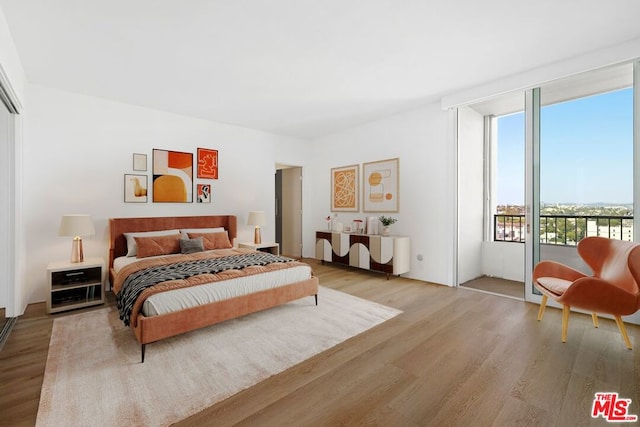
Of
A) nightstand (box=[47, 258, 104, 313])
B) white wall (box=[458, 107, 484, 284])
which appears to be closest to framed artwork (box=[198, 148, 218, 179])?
nightstand (box=[47, 258, 104, 313])

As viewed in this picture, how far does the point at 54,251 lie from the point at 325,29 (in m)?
4.16

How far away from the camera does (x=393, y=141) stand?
4.95m

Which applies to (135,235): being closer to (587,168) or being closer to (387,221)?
(387,221)

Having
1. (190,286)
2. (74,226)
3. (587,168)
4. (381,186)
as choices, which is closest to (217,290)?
(190,286)

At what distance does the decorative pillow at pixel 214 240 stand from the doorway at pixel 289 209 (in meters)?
2.27

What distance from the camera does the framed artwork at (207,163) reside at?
191 inches

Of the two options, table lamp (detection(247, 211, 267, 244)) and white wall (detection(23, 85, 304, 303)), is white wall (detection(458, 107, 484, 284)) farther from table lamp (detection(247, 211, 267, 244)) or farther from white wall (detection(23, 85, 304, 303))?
white wall (detection(23, 85, 304, 303))

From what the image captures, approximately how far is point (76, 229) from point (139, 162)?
1309 millimetres

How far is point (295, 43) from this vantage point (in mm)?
2703

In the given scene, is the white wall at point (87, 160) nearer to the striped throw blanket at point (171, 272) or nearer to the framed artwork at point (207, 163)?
the framed artwork at point (207, 163)

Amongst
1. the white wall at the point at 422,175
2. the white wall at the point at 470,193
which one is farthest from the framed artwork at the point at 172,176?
the white wall at the point at 470,193

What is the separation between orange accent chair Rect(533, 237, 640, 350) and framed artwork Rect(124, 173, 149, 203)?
5.14 m

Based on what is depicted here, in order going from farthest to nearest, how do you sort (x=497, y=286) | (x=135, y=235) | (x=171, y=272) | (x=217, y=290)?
(x=497, y=286) → (x=135, y=235) → (x=171, y=272) → (x=217, y=290)

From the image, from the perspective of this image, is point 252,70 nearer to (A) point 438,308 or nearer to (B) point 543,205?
(A) point 438,308
